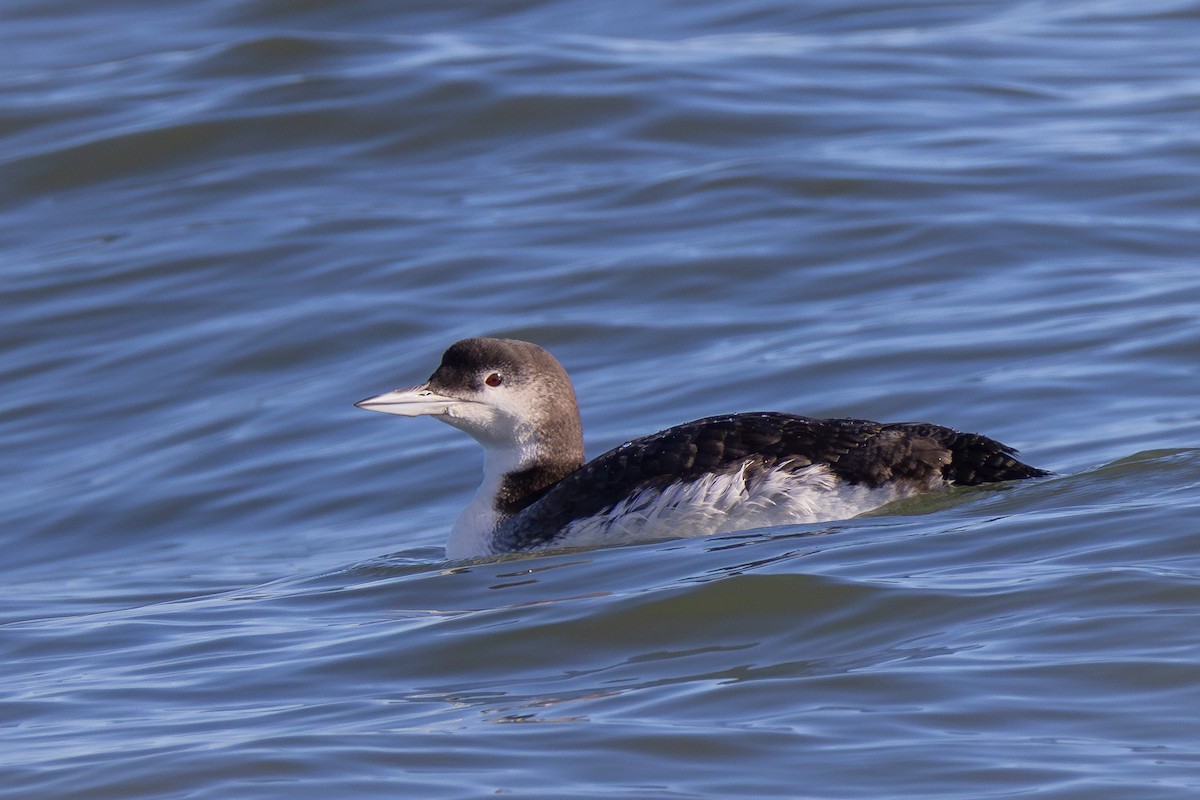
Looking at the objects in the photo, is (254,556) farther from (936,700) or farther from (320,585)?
(936,700)

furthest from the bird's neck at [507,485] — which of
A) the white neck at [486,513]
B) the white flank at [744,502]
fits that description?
the white flank at [744,502]

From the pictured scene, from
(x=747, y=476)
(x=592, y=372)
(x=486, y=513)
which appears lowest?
(x=486, y=513)

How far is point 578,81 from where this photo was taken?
15.7 meters

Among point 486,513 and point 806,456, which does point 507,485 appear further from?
point 806,456

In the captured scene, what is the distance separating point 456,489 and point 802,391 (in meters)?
1.84

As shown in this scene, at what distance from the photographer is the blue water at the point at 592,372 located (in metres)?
4.91

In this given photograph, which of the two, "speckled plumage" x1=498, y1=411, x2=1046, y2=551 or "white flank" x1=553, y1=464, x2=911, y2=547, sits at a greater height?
"speckled plumage" x1=498, y1=411, x2=1046, y2=551

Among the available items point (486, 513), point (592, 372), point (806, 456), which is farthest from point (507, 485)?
point (592, 372)

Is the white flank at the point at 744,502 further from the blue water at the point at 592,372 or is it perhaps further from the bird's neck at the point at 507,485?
the bird's neck at the point at 507,485

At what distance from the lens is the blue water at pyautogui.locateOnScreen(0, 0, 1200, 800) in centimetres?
491

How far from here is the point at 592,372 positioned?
424 inches

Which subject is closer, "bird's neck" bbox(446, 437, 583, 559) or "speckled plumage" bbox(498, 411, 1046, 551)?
"speckled plumage" bbox(498, 411, 1046, 551)

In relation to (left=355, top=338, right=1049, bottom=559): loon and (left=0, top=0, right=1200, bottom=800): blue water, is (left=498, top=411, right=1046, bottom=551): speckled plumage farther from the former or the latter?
(left=0, top=0, right=1200, bottom=800): blue water

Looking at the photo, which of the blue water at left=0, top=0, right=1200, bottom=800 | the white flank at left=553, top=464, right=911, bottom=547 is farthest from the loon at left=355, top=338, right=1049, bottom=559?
the blue water at left=0, top=0, right=1200, bottom=800
